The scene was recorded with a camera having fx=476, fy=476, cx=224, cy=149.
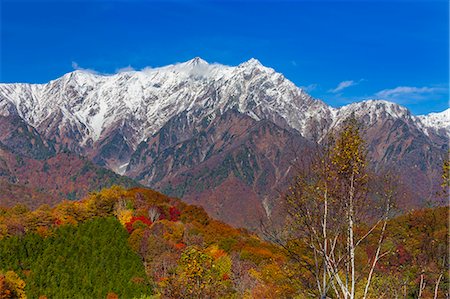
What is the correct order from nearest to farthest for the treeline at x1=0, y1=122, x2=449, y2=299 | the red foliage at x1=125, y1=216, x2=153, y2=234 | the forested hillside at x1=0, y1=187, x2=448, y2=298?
the treeline at x1=0, y1=122, x2=449, y2=299 → the forested hillside at x1=0, y1=187, x2=448, y2=298 → the red foliage at x1=125, y1=216, x2=153, y2=234

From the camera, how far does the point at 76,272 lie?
289 feet

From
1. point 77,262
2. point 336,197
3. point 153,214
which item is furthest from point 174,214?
point 336,197

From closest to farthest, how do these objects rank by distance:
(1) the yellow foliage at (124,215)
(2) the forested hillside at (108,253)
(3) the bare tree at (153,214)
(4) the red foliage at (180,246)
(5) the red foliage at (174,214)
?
(2) the forested hillside at (108,253)
(4) the red foliage at (180,246)
(1) the yellow foliage at (124,215)
(3) the bare tree at (153,214)
(5) the red foliage at (174,214)

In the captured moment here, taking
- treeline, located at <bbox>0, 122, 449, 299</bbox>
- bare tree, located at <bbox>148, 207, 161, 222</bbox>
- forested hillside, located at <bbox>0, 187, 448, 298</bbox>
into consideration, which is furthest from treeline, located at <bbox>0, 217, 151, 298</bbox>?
bare tree, located at <bbox>148, 207, 161, 222</bbox>

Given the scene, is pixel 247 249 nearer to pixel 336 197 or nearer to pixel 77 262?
pixel 77 262

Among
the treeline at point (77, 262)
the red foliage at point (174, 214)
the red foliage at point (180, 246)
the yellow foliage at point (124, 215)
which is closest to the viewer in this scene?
the treeline at point (77, 262)

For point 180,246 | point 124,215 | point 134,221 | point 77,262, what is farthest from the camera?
point 124,215

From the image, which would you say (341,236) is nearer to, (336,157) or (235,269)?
(336,157)

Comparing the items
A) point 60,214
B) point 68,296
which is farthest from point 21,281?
point 60,214

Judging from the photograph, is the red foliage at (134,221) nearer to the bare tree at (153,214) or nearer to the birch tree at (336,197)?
the bare tree at (153,214)

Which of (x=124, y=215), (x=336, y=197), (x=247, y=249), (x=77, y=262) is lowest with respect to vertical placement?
(x=77, y=262)

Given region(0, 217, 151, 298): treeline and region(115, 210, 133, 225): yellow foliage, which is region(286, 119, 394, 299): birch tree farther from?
region(115, 210, 133, 225): yellow foliage

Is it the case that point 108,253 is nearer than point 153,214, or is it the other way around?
point 108,253

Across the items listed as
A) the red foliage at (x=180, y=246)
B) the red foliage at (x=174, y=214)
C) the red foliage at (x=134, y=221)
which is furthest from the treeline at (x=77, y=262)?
the red foliage at (x=174, y=214)
